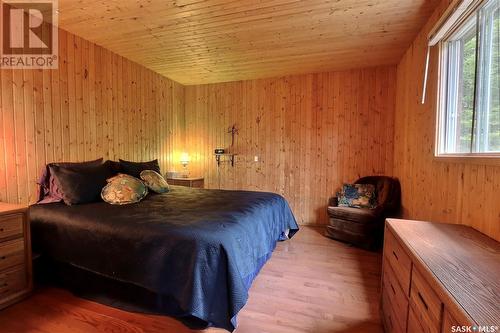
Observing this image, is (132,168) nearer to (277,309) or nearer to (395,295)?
(277,309)

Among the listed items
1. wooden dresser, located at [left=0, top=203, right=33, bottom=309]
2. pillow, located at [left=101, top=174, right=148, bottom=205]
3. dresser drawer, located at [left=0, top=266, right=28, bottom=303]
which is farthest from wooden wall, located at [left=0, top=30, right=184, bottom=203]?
dresser drawer, located at [left=0, top=266, right=28, bottom=303]

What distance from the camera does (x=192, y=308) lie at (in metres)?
1.57

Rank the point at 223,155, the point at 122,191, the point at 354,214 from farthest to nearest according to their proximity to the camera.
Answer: the point at 223,155 < the point at 354,214 < the point at 122,191

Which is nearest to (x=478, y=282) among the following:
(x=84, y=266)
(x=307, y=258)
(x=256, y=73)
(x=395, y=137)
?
(x=307, y=258)

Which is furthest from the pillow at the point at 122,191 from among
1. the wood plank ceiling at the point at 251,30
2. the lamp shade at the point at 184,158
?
the lamp shade at the point at 184,158

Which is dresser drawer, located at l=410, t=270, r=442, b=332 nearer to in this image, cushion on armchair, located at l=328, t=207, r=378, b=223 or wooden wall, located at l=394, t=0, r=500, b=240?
wooden wall, located at l=394, t=0, r=500, b=240

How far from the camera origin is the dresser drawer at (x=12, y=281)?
1926mm

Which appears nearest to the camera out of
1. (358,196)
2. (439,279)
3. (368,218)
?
(439,279)

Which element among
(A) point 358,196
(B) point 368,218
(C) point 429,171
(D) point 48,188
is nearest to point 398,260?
(C) point 429,171

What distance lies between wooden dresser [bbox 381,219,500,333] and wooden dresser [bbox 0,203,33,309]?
2803 mm

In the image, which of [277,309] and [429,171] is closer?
[277,309]

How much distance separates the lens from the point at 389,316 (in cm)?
156

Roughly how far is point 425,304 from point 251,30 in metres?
2.81

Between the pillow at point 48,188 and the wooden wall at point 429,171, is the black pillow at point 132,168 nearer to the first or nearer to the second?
the pillow at point 48,188
